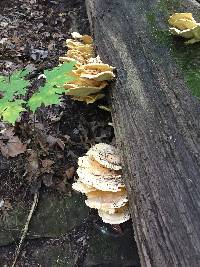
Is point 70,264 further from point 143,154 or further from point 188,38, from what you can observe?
point 188,38

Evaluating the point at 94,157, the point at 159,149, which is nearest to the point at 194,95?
the point at 159,149

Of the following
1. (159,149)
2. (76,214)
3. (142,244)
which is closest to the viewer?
(142,244)

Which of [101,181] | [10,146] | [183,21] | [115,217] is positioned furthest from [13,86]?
[183,21]

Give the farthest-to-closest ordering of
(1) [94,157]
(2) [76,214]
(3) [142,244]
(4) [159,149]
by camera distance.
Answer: (2) [76,214]
(1) [94,157]
(4) [159,149]
(3) [142,244]

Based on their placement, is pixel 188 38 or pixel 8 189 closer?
pixel 8 189

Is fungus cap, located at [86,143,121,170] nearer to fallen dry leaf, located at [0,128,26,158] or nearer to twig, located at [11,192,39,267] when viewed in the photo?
twig, located at [11,192,39,267]

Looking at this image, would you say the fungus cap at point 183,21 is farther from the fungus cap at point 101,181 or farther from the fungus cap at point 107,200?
the fungus cap at point 107,200

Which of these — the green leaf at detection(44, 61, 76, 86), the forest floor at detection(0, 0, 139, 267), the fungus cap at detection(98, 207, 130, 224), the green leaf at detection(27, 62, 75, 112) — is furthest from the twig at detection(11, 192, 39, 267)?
the green leaf at detection(44, 61, 76, 86)

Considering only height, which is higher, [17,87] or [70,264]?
[17,87]
